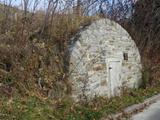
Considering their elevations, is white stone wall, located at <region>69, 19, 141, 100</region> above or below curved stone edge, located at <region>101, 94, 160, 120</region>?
above

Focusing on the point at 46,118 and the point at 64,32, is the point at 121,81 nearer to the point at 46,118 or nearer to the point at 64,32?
the point at 64,32

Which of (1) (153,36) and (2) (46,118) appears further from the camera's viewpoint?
(1) (153,36)

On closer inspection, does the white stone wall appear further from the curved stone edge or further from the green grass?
the curved stone edge

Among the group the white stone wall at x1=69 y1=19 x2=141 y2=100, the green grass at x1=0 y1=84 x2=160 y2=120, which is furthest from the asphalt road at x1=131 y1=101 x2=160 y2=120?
the white stone wall at x1=69 y1=19 x2=141 y2=100

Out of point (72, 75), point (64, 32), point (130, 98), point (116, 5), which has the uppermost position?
point (116, 5)

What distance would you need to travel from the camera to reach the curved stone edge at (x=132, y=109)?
33.0 ft

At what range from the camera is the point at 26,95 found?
387 inches

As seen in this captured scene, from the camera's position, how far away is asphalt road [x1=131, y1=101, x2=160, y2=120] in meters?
10.6

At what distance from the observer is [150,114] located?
440 inches

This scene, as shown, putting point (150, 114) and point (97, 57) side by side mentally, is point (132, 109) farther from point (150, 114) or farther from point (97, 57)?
point (97, 57)

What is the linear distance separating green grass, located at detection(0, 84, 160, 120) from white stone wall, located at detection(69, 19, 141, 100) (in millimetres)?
571

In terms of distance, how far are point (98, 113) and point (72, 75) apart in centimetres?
163

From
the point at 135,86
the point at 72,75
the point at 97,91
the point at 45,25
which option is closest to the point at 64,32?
the point at 45,25

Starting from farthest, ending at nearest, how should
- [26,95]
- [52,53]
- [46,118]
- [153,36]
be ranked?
[153,36], [52,53], [26,95], [46,118]
